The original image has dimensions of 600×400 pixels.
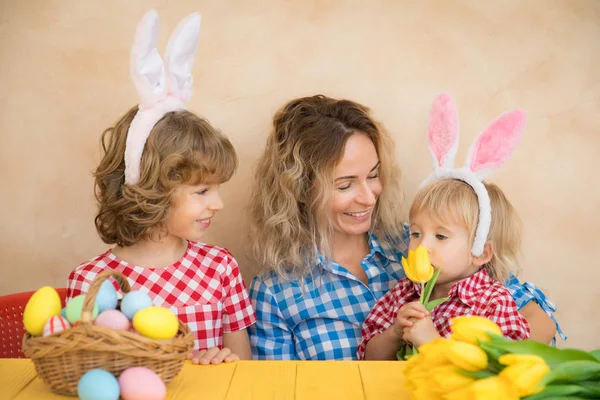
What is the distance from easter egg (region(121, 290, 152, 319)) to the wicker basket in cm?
6

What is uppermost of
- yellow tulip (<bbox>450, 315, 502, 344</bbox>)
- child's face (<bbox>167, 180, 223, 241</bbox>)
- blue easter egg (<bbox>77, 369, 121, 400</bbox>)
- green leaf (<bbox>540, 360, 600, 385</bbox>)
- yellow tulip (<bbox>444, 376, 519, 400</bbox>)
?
child's face (<bbox>167, 180, 223, 241</bbox>)

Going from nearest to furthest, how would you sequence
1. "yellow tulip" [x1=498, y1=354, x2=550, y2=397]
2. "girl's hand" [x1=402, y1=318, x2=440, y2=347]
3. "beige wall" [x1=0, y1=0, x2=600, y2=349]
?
1. "yellow tulip" [x1=498, y1=354, x2=550, y2=397]
2. "girl's hand" [x1=402, y1=318, x2=440, y2=347]
3. "beige wall" [x1=0, y1=0, x2=600, y2=349]

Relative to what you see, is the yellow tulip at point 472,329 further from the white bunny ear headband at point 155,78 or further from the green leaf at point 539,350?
the white bunny ear headband at point 155,78

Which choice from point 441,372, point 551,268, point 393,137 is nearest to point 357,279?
point 393,137

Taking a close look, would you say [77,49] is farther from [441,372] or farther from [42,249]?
[441,372]

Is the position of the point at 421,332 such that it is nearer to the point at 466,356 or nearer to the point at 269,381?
the point at 269,381

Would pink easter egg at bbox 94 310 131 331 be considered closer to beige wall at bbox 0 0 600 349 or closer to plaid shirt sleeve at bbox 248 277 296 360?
plaid shirt sleeve at bbox 248 277 296 360

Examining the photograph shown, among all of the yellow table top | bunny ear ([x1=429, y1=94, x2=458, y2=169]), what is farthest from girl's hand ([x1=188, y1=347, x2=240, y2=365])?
bunny ear ([x1=429, y1=94, x2=458, y2=169])

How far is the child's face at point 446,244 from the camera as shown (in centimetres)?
194

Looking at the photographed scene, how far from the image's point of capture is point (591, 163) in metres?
2.45

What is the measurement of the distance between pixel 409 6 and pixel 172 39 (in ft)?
3.18

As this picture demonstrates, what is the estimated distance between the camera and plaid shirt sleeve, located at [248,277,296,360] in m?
2.21

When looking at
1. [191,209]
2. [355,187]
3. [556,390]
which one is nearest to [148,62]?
[191,209]

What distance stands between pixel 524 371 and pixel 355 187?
1254 mm
